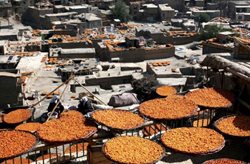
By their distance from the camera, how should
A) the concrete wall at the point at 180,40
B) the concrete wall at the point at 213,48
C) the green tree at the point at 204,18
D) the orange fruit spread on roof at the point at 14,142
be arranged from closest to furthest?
1. the orange fruit spread on roof at the point at 14,142
2. the concrete wall at the point at 213,48
3. the concrete wall at the point at 180,40
4. the green tree at the point at 204,18

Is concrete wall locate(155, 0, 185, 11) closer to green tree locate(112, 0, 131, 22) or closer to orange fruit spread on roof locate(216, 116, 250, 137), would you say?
green tree locate(112, 0, 131, 22)

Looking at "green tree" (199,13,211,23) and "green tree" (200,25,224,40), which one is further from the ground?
"green tree" (199,13,211,23)

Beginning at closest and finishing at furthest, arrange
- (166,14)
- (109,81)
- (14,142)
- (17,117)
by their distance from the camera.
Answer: (14,142) → (17,117) → (109,81) → (166,14)

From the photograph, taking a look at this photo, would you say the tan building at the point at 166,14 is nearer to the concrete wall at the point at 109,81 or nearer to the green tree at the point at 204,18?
the green tree at the point at 204,18

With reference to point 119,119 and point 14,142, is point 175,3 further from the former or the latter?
point 14,142

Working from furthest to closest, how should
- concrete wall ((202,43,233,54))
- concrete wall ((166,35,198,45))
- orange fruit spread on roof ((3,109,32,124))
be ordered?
1. concrete wall ((166,35,198,45))
2. concrete wall ((202,43,233,54))
3. orange fruit spread on roof ((3,109,32,124))

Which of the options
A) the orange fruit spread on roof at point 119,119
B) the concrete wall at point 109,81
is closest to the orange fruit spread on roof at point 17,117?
the orange fruit spread on roof at point 119,119

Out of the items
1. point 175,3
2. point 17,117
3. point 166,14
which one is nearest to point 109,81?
point 17,117

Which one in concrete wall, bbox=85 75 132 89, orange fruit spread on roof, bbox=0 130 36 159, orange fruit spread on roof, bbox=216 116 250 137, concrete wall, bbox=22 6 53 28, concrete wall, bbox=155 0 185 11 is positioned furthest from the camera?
concrete wall, bbox=155 0 185 11

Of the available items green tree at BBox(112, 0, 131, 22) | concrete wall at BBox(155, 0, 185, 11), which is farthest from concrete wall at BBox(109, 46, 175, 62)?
concrete wall at BBox(155, 0, 185, 11)

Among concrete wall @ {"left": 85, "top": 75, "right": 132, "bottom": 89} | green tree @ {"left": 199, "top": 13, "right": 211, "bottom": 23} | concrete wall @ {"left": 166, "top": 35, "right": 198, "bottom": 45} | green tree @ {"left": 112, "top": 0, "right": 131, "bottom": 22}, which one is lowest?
concrete wall @ {"left": 85, "top": 75, "right": 132, "bottom": 89}

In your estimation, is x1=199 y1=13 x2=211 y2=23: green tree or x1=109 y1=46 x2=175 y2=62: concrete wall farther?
x1=199 y1=13 x2=211 y2=23: green tree

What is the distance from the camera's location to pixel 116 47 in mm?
30266

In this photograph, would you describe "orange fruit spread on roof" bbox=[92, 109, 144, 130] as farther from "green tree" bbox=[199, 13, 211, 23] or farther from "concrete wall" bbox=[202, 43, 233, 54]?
"green tree" bbox=[199, 13, 211, 23]
